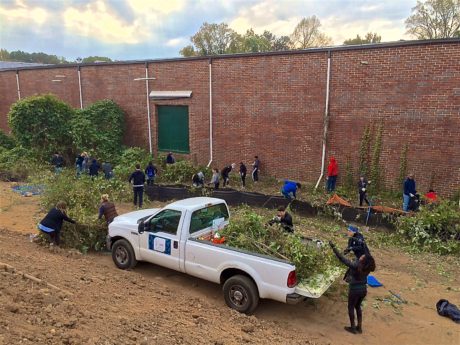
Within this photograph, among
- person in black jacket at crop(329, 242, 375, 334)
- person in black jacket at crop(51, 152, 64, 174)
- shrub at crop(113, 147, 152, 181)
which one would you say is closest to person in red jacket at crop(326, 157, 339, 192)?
person in black jacket at crop(329, 242, 375, 334)

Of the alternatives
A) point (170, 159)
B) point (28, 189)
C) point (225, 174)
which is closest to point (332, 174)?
point (225, 174)

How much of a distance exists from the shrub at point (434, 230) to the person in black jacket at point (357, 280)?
455 centimetres

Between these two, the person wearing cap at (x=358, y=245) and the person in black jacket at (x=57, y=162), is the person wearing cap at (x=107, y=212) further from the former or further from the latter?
the person in black jacket at (x=57, y=162)

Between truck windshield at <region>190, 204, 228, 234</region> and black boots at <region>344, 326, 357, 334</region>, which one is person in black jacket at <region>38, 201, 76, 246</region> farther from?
black boots at <region>344, 326, 357, 334</region>

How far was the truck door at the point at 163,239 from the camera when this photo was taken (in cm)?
766

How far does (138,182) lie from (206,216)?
6559 millimetres

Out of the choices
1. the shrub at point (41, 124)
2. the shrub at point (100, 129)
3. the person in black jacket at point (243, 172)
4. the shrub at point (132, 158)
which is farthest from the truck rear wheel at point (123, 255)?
the shrub at point (41, 124)

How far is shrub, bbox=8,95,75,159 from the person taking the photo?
67.3ft

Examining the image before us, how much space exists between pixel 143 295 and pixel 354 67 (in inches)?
461

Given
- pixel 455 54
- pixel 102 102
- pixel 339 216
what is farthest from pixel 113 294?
pixel 102 102

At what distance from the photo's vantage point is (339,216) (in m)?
12.1

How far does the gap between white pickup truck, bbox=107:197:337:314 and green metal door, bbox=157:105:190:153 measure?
37.4 ft

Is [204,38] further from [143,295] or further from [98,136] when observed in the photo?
[143,295]

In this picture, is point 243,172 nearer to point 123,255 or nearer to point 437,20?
point 123,255
